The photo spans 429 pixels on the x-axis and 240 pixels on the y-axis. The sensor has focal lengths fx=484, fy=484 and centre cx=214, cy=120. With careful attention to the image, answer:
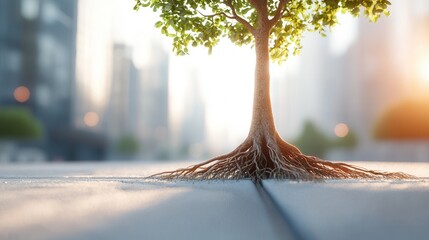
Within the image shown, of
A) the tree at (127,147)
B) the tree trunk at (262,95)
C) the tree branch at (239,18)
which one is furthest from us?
the tree at (127,147)

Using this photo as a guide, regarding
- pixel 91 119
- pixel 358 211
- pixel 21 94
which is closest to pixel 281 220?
pixel 358 211

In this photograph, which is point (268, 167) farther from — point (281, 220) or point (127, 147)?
point (127, 147)

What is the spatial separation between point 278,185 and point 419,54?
245 ft

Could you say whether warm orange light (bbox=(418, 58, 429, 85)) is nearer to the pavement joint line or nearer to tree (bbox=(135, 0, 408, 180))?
tree (bbox=(135, 0, 408, 180))

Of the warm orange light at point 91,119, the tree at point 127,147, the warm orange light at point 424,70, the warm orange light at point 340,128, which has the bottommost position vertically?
the tree at point 127,147

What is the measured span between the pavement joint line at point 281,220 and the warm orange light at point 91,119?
7048 cm

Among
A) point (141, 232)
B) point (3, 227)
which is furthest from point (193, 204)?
point (3, 227)

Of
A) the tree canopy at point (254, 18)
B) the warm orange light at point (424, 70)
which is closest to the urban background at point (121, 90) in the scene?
the warm orange light at point (424, 70)

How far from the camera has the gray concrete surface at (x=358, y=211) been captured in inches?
109

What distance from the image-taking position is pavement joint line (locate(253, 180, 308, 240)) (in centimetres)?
278

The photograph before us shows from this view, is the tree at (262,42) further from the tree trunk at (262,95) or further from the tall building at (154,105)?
the tall building at (154,105)

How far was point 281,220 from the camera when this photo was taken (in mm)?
3039

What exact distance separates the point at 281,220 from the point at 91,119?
75.9 metres

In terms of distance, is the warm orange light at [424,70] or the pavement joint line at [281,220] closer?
the pavement joint line at [281,220]
